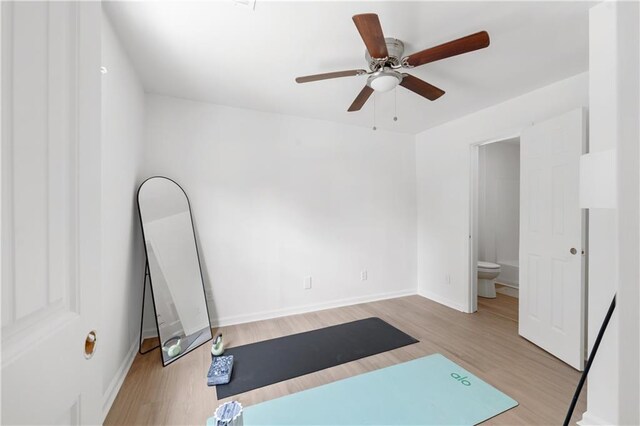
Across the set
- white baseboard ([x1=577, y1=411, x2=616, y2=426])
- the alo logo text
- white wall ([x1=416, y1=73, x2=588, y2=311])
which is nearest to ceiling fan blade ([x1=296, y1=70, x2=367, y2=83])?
white wall ([x1=416, y1=73, x2=588, y2=311])

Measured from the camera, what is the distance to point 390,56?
1.73m

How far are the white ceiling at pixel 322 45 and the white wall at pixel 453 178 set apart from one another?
0.17 meters

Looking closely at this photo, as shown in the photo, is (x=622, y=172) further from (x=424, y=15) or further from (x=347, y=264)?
(x=347, y=264)

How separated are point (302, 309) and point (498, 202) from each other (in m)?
3.91

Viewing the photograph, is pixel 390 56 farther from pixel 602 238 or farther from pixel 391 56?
pixel 602 238

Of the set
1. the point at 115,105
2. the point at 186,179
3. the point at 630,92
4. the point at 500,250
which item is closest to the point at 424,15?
the point at 630,92

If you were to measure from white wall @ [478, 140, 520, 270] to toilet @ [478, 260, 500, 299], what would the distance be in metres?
0.79

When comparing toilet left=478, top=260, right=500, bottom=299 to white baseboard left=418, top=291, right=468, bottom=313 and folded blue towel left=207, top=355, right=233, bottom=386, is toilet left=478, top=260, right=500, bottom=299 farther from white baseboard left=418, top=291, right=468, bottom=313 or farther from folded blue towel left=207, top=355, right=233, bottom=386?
folded blue towel left=207, top=355, right=233, bottom=386

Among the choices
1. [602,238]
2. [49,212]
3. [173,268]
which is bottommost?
[173,268]

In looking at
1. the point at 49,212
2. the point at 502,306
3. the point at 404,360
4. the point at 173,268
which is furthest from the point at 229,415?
the point at 502,306

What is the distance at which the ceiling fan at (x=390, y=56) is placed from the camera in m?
1.36

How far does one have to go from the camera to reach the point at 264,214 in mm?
3031

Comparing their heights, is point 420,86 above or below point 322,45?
below

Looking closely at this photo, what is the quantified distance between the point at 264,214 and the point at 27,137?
2601 mm
